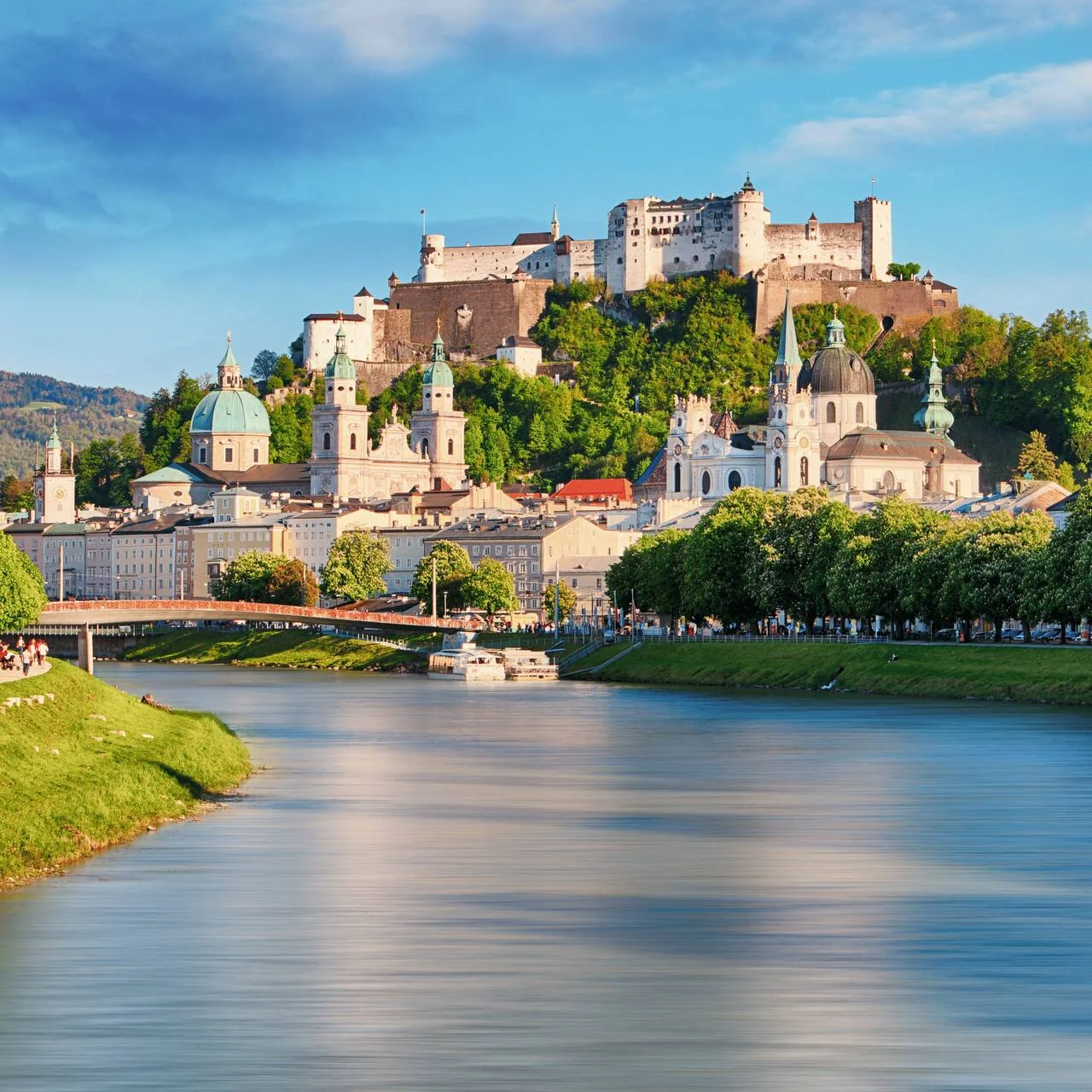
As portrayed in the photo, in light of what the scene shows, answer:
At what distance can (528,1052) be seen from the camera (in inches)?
759

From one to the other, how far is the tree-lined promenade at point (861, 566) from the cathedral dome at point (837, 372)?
53.9m

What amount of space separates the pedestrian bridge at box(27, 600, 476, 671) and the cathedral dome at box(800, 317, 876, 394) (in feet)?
167

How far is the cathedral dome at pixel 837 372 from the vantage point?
15325 cm

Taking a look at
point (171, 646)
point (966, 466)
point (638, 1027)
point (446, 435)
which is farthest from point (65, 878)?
point (446, 435)

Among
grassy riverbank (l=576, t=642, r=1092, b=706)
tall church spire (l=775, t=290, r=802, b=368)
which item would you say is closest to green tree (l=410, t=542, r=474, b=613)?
grassy riverbank (l=576, t=642, r=1092, b=706)

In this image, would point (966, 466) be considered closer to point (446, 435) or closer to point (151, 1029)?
point (446, 435)

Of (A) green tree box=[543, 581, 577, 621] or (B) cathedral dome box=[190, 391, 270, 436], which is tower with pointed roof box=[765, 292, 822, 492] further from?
(B) cathedral dome box=[190, 391, 270, 436]

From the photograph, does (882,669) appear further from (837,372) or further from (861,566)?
(837,372)

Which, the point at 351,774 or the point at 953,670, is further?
the point at 953,670

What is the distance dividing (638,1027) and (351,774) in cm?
2375

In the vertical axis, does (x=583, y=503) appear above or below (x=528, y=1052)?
above

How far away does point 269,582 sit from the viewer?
13588 cm

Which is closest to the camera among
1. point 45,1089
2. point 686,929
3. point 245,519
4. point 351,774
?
point 45,1089

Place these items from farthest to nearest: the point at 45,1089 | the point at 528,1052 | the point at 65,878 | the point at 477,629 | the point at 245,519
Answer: the point at 245,519
the point at 477,629
the point at 65,878
the point at 528,1052
the point at 45,1089
